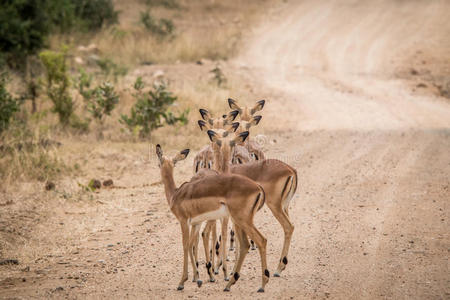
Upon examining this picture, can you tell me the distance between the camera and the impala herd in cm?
618

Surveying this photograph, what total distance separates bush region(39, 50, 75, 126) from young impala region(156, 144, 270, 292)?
9.02m

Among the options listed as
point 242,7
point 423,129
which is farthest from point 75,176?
point 242,7

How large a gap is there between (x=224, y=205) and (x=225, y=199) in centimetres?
7

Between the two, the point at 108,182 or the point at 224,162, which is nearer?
the point at 224,162

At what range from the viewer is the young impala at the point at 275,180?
7047 millimetres

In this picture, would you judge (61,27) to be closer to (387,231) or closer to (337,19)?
(337,19)

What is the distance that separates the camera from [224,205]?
6.21 metres

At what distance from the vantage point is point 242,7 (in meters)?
33.8

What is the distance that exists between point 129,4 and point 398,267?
2987 centimetres

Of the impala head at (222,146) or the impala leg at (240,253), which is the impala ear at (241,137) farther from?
the impala leg at (240,253)

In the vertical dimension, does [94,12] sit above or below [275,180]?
above

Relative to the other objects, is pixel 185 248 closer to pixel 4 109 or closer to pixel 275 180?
pixel 275 180

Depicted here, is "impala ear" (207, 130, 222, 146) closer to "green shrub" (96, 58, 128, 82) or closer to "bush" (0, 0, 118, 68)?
"green shrub" (96, 58, 128, 82)

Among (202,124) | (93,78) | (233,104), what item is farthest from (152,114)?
(202,124)
